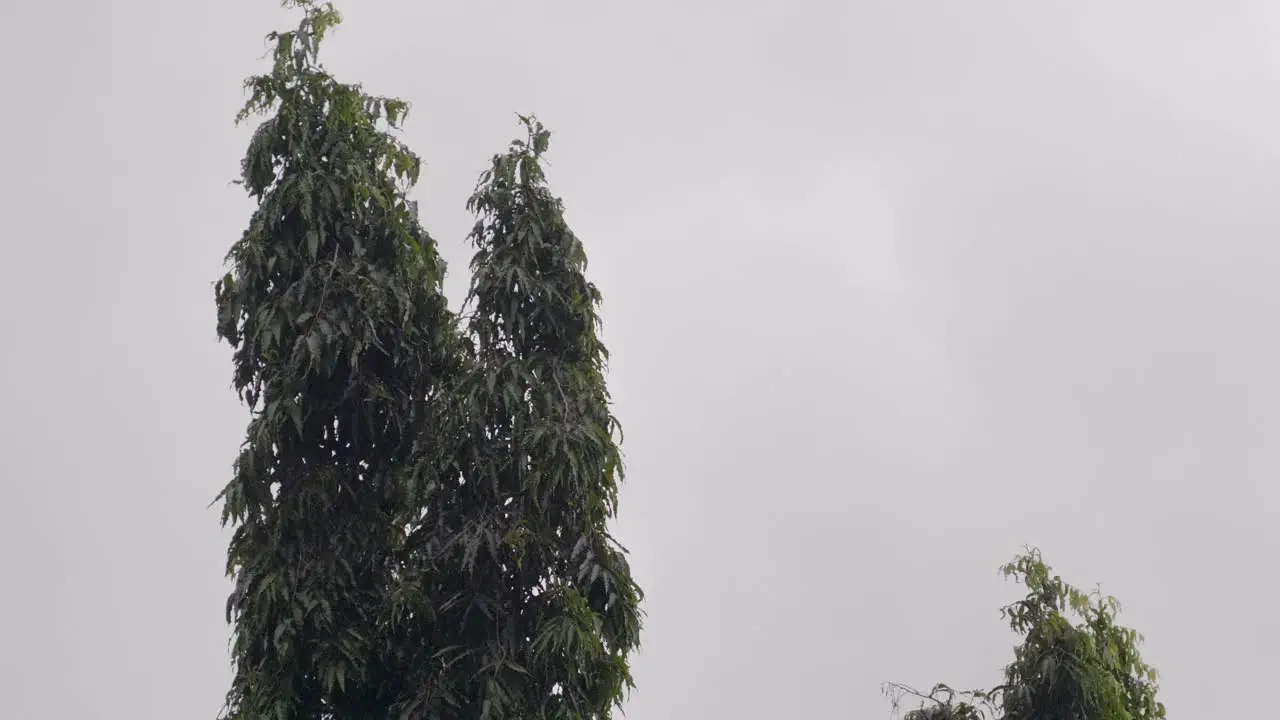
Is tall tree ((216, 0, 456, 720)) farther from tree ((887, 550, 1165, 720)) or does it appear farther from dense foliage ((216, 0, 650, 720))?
tree ((887, 550, 1165, 720))

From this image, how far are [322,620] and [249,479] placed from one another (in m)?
1.10

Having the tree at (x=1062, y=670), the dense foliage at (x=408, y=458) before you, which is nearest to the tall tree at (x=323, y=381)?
the dense foliage at (x=408, y=458)

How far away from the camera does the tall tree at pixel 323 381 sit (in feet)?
32.1

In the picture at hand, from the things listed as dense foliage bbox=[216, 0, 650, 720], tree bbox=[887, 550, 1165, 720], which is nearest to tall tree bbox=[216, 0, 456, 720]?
dense foliage bbox=[216, 0, 650, 720]

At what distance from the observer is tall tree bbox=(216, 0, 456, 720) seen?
32.1 feet

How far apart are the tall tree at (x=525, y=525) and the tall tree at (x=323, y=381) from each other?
14.5 inches

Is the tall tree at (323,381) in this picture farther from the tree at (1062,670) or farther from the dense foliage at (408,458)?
the tree at (1062,670)

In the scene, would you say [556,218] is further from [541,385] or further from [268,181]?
[268,181]

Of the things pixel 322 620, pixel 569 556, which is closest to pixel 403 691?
pixel 322 620

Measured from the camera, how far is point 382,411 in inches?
409

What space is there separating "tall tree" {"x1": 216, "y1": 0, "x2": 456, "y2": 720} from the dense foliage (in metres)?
0.02

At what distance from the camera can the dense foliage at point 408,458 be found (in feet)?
31.9

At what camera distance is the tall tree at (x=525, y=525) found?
9.65m

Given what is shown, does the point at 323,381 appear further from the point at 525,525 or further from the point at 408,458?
the point at 525,525
